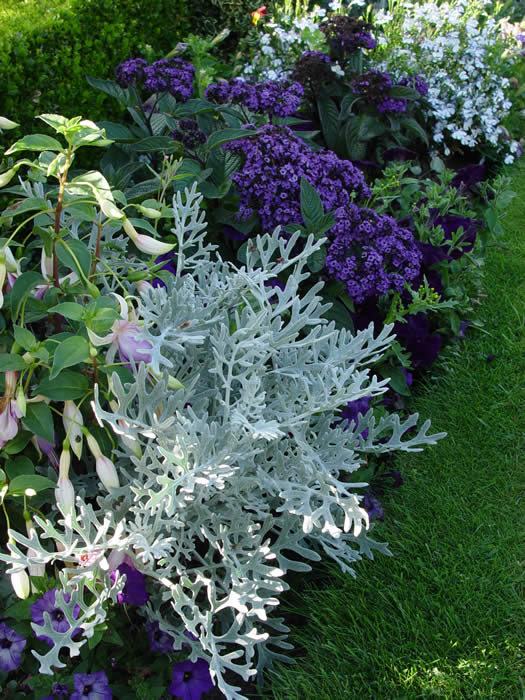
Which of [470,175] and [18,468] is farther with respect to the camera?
[470,175]

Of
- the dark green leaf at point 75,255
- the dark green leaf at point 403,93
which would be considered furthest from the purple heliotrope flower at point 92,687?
the dark green leaf at point 403,93

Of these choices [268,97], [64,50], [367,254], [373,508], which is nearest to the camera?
[373,508]

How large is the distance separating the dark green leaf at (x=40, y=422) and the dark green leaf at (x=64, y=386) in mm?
37

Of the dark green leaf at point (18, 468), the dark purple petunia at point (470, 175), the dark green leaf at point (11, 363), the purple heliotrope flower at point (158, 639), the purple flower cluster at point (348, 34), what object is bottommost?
the purple heliotrope flower at point (158, 639)

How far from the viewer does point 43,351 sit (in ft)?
4.71

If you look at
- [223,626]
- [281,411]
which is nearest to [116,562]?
[223,626]

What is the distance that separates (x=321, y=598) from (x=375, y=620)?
179mm

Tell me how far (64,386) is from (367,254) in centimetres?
139

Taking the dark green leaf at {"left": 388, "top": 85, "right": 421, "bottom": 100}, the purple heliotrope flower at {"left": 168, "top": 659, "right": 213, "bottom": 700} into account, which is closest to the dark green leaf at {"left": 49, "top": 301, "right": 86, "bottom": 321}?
the purple heliotrope flower at {"left": 168, "top": 659, "right": 213, "bottom": 700}

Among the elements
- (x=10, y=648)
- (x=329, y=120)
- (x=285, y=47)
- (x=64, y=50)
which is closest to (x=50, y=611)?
(x=10, y=648)

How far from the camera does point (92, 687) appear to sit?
1.54 metres

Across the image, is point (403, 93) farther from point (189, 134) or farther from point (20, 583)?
point (20, 583)

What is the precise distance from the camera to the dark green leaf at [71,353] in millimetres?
1343

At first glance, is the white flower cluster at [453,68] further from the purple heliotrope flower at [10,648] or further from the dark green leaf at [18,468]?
the purple heliotrope flower at [10,648]
